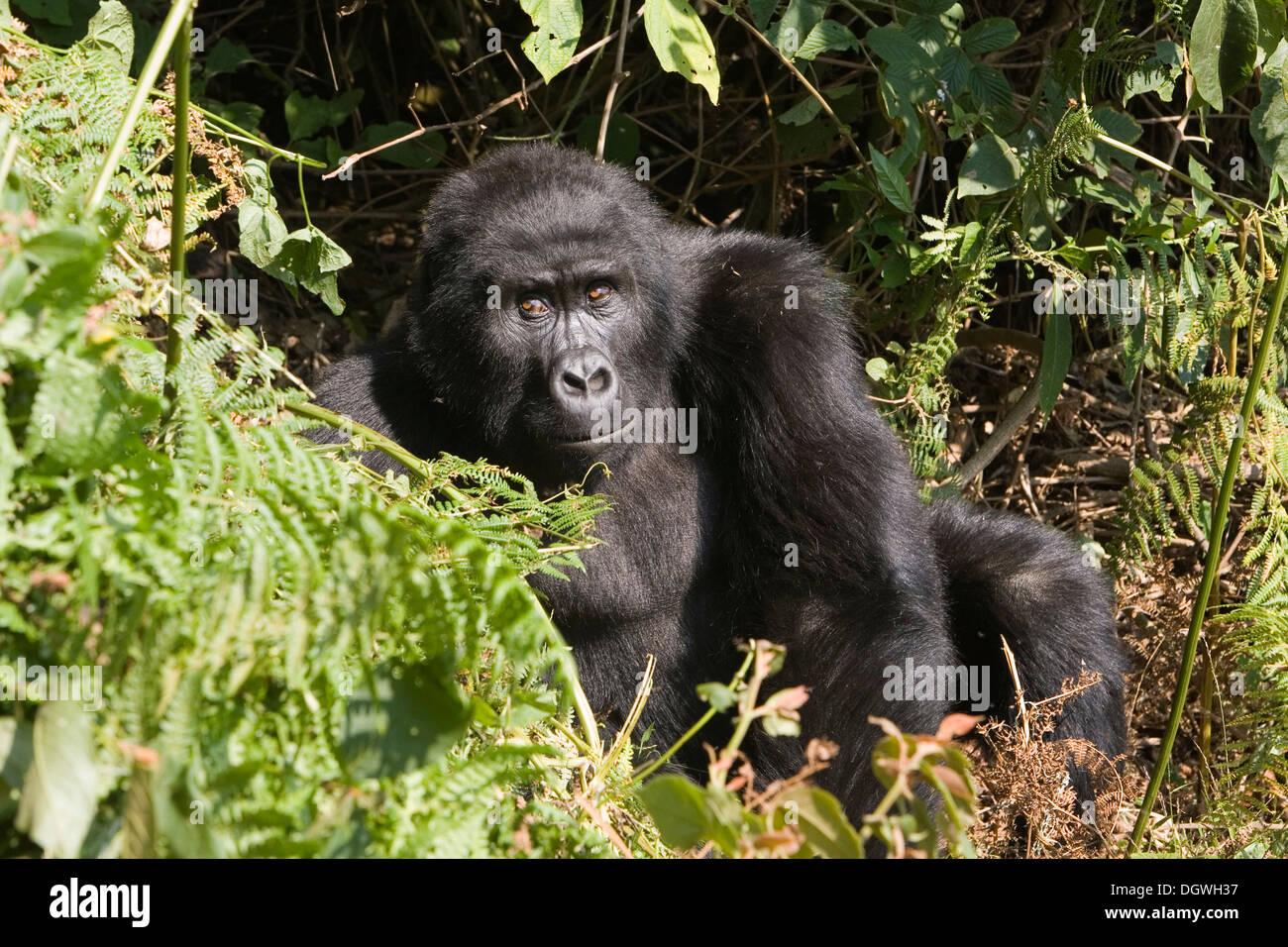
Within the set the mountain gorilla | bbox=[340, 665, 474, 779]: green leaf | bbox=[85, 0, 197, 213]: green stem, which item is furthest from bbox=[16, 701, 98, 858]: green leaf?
the mountain gorilla

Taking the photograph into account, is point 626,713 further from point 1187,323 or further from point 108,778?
point 108,778

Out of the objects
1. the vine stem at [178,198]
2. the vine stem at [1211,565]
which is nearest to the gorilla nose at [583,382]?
the vine stem at [1211,565]

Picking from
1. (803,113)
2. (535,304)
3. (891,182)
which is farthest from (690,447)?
(803,113)

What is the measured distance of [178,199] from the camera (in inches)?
78.1

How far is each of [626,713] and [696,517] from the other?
0.71m

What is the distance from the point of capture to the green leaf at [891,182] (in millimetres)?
5020

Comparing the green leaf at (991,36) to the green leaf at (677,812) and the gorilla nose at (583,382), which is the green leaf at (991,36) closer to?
the gorilla nose at (583,382)

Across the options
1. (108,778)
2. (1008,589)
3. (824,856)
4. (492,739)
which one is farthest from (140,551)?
(1008,589)

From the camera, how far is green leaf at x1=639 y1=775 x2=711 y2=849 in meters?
1.71

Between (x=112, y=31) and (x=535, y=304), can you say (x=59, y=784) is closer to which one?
(x=535, y=304)

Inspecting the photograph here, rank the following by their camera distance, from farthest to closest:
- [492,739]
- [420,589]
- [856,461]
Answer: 1. [856,461]
2. [492,739]
3. [420,589]

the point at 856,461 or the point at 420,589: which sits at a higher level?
the point at 856,461

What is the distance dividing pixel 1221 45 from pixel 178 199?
3.20 meters

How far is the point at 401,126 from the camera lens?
6.07m
